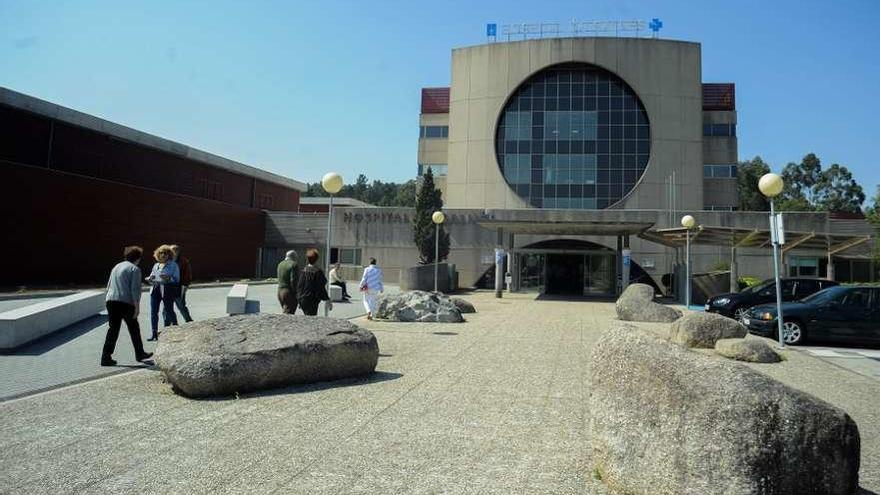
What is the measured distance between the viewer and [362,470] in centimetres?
429

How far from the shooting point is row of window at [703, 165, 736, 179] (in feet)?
151

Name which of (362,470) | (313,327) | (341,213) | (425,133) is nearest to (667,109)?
(425,133)

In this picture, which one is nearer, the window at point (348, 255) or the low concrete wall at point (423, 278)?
the low concrete wall at point (423, 278)

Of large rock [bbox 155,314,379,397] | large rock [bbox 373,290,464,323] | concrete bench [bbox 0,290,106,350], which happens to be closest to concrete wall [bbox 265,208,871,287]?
large rock [bbox 373,290,464,323]

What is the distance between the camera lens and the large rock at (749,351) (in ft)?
32.9

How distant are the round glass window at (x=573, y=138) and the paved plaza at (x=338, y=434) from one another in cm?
3509

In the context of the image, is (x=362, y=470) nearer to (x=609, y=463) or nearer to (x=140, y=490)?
(x=140, y=490)

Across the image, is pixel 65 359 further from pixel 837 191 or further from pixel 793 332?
pixel 837 191

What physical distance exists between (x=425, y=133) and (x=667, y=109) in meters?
19.9

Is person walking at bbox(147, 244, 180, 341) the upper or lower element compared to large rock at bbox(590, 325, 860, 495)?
upper

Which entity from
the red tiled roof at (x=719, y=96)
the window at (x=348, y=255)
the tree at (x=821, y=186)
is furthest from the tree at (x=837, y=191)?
the window at (x=348, y=255)

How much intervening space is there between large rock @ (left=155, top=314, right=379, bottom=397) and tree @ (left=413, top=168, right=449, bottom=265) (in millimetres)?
27714

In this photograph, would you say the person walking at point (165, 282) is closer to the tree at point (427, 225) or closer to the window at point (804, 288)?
the window at point (804, 288)

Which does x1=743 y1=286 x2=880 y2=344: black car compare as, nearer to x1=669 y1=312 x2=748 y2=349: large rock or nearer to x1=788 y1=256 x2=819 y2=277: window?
x1=669 y1=312 x2=748 y2=349: large rock
